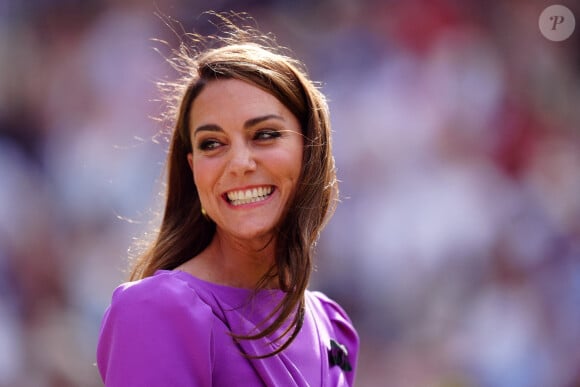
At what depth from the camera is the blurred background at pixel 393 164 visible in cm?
373

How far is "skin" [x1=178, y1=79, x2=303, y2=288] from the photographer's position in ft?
5.73

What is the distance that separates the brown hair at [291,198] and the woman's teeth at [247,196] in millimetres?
94

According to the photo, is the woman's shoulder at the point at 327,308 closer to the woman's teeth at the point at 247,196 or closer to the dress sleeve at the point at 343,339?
the dress sleeve at the point at 343,339

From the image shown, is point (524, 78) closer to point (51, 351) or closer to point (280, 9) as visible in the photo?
point (280, 9)

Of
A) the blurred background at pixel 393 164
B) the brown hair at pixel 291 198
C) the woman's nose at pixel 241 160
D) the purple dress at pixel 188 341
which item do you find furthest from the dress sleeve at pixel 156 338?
the blurred background at pixel 393 164

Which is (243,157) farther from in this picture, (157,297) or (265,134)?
(157,297)

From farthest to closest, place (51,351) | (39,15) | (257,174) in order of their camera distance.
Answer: (39,15)
(51,351)
(257,174)

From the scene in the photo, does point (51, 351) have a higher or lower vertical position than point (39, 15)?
lower

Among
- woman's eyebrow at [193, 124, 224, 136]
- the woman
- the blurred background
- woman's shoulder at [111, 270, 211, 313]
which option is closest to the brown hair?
the woman

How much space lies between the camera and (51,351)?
11.7 ft

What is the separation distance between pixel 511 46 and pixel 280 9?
127 cm

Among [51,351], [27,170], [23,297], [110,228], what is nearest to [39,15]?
[27,170]

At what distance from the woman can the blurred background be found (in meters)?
1.87

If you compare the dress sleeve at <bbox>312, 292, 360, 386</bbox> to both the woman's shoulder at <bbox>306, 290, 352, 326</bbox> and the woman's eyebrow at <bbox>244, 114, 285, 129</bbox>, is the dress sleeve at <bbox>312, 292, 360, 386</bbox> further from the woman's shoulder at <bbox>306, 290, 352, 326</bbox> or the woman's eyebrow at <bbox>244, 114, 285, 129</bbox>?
the woman's eyebrow at <bbox>244, 114, 285, 129</bbox>
